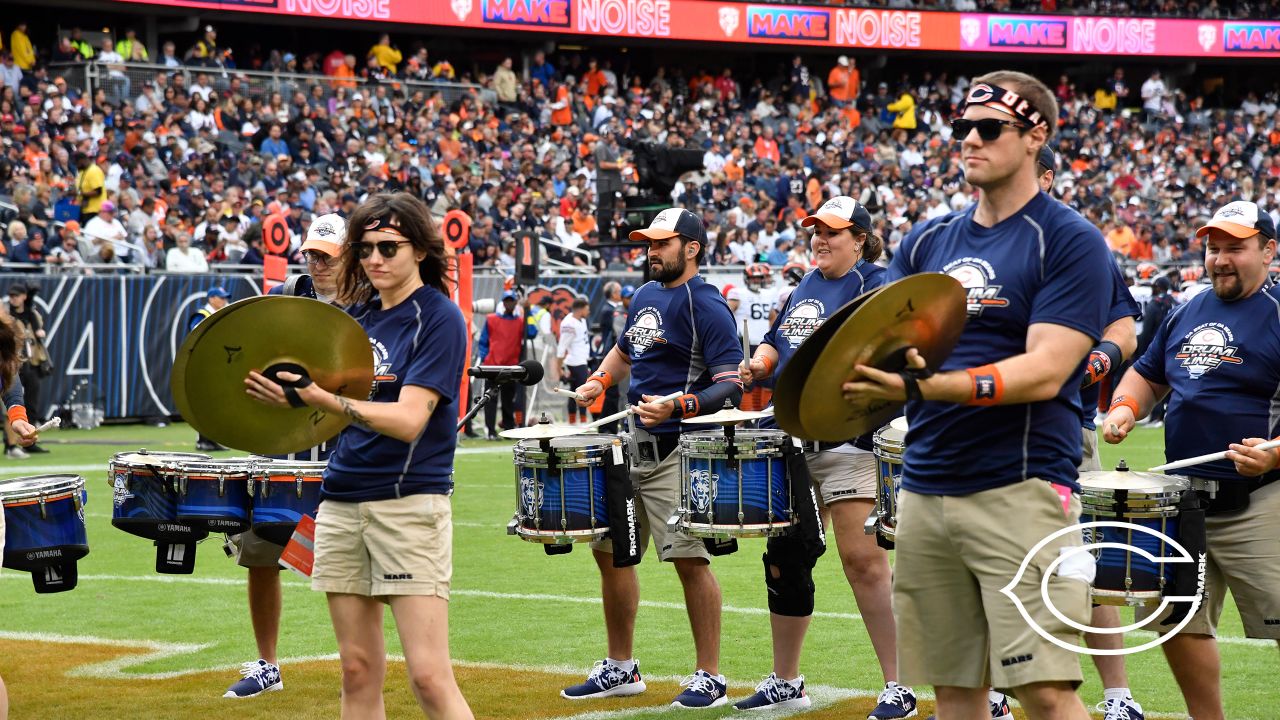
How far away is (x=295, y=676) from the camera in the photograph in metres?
7.50

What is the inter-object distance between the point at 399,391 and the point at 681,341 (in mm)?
2401

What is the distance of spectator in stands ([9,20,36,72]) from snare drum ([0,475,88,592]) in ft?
75.2

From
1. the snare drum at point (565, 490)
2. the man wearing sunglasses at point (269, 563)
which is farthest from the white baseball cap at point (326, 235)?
the snare drum at point (565, 490)

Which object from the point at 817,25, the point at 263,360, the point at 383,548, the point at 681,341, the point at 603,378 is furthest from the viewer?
the point at 817,25

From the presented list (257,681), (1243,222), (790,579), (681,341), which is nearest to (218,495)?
(257,681)

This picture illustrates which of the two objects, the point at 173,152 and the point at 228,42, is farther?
the point at 228,42

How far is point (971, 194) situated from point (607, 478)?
29.7 metres

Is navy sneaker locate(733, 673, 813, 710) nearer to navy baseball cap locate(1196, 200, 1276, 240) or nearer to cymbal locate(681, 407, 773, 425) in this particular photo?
cymbal locate(681, 407, 773, 425)

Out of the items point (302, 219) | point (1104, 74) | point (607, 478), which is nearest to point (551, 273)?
point (302, 219)

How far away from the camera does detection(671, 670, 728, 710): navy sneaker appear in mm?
6934

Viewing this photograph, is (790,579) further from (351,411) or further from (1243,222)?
(351,411)

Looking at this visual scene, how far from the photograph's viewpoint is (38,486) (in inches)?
251

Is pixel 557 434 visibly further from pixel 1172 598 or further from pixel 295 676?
pixel 1172 598

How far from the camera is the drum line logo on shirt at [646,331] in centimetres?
724
